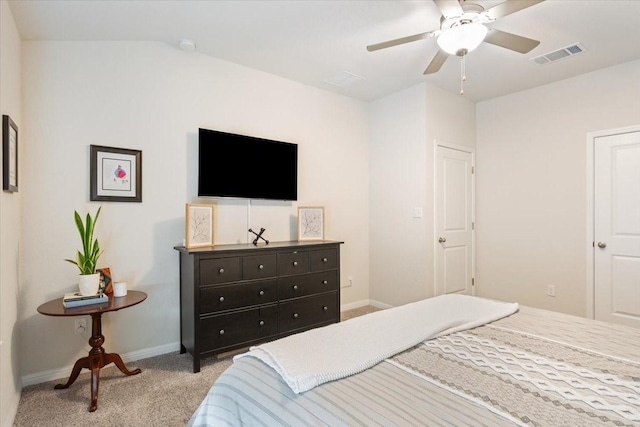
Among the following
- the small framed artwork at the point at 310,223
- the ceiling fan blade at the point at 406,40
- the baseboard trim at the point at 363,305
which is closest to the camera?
the ceiling fan blade at the point at 406,40

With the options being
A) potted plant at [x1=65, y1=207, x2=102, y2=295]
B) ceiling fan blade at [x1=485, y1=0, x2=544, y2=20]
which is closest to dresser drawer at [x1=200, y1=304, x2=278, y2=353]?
potted plant at [x1=65, y1=207, x2=102, y2=295]

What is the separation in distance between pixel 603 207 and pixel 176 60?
4.33 meters

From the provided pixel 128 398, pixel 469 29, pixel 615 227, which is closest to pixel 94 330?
pixel 128 398

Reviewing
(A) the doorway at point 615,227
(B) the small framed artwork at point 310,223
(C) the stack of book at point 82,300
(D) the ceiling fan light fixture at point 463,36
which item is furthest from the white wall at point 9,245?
(A) the doorway at point 615,227

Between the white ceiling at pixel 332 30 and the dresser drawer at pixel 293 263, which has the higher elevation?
the white ceiling at pixel 332 30

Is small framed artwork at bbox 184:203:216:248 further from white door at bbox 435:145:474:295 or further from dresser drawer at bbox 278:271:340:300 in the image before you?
white door at bbox 435:145:474:295

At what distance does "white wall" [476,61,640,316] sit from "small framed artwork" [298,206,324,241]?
7.11 feet

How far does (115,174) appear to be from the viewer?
8.54 ft

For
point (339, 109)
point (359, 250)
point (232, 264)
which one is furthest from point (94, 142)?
point (359, 250)

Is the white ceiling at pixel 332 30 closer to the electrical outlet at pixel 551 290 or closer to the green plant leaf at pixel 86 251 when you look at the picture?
the green plant leaf at pixel 86 251

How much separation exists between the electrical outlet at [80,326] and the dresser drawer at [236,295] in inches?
34.7

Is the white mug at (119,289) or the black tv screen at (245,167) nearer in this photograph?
the white mug at (119,289)

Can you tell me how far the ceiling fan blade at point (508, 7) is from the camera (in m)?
1.78

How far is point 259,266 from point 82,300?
47.3 inches
